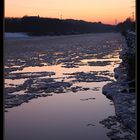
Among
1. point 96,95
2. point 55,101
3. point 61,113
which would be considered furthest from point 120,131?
point 96,95

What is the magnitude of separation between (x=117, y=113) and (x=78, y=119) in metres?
0.87

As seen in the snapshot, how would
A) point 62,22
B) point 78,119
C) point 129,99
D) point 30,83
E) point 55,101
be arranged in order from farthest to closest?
point 62,22 → point 30,83 → point 55,101 → point 129,99 → point 78,119

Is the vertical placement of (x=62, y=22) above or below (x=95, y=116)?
above

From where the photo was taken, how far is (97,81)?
47.3ft

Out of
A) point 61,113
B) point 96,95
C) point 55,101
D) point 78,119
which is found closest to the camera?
point 78,119

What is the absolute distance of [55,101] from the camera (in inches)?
403

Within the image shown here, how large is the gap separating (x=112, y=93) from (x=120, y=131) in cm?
436

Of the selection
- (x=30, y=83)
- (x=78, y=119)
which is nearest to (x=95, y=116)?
(x=78, y=119)
